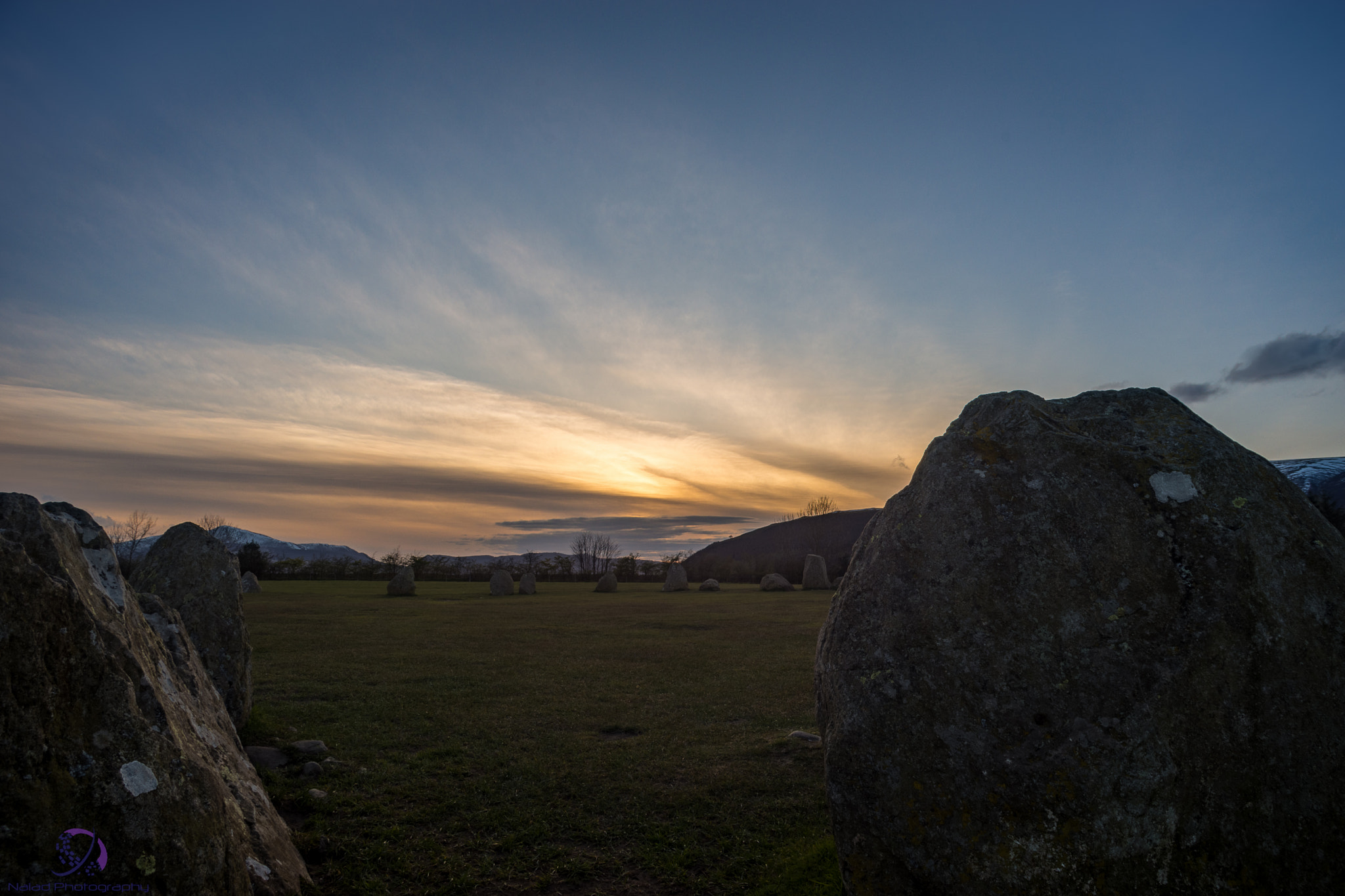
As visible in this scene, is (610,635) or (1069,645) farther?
(610,635)

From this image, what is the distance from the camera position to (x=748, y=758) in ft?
24.8

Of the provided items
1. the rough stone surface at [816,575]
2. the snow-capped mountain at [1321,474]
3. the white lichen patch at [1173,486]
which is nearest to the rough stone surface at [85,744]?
the white lichen patch at [1173,486]

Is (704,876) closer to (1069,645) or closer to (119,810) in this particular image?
(1069,645)

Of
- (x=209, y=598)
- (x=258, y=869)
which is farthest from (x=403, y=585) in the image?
(x=258, y=869)

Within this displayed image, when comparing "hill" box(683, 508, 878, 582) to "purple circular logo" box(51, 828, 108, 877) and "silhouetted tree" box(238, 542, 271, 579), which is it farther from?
"purple circular logo" box(51, 828, 108, 877)

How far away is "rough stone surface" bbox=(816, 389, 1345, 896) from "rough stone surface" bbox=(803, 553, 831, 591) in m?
37.4

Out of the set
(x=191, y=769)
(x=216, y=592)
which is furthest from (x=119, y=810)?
(x=216, y=592)

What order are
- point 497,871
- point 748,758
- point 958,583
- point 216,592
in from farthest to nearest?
point 216,592 < point 748,758 < point 497,871 < point 958,583

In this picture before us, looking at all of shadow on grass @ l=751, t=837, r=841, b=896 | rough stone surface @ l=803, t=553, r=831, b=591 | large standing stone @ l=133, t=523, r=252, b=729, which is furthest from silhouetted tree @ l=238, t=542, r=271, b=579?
shadow on grass @ l=751, t=837, r=841, b=896

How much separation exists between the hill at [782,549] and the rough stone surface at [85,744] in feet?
170

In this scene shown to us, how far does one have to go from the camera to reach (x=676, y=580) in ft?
138

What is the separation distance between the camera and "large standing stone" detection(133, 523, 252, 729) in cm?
820

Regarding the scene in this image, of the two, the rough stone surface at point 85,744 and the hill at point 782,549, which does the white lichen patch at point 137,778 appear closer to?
the rough stone surface at point 85,744

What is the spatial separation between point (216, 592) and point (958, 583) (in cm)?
935
